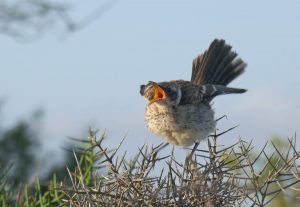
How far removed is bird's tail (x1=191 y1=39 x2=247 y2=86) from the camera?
13.9 ft

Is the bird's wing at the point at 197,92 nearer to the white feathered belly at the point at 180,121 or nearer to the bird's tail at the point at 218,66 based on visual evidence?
the white feathered belly at the point at 180,121

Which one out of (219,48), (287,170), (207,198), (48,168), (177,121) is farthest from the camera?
(48,168)

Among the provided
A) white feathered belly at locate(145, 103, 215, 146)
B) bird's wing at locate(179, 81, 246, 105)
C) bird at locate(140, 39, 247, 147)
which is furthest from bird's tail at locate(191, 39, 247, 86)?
white feathered belly at locate(145, 103, 215, 146)

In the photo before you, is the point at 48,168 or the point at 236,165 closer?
the point at 236,165

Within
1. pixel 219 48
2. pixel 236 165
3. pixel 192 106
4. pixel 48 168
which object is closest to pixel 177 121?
pixel 192 106

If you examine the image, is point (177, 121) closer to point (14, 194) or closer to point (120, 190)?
point (14, 194)

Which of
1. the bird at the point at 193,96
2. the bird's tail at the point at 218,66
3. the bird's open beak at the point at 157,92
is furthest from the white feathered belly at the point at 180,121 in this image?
the bird's tail at the point at 218,66

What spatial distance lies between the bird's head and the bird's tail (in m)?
0.28

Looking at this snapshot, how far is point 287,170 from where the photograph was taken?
1.61 metres

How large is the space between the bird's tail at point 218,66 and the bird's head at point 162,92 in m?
0.28

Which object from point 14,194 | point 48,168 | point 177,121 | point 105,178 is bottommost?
point 105,178

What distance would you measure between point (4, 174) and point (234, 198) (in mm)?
885

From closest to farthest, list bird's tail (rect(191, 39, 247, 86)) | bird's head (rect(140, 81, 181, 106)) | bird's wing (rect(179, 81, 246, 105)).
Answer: bird's head (rect(140, 81, 181, 106)) → bird's wing (rect(179, 81, 246, 105)) → bird's tail (rect(191, 39, 247, 86))

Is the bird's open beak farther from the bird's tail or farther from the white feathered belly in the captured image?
the bird's tail
